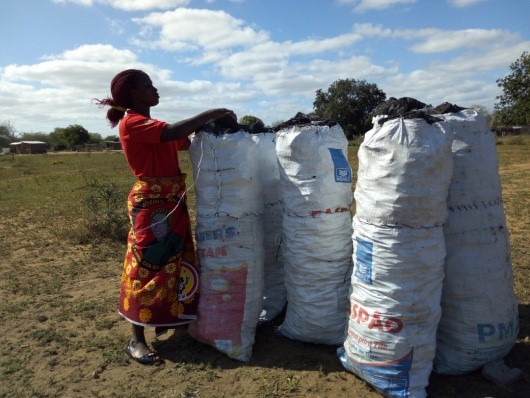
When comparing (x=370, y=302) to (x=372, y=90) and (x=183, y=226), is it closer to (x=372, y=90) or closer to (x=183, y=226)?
(x=183, y=226)

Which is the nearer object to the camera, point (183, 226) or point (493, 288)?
point (493, 288)

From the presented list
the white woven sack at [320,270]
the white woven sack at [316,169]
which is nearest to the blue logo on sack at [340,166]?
the white woven sack at [316,169]

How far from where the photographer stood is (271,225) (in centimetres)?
→ 333

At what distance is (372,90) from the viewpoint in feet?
139

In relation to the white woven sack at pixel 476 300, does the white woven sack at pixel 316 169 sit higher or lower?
higher

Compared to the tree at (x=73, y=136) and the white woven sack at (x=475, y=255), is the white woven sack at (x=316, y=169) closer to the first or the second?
the white woven sack at (x=475, y=255)

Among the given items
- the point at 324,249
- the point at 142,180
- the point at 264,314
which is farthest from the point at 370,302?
the point at 142,180

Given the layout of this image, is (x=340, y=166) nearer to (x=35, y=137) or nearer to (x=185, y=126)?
(x=185, y=126)

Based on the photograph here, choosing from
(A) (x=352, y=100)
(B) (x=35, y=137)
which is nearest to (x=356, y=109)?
(A) (x=352, y=100)

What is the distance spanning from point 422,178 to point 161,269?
1636mm

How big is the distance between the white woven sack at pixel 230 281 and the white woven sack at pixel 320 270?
241 mm

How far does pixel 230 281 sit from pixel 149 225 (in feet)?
1.98

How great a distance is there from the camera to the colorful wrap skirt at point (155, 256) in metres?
2.87

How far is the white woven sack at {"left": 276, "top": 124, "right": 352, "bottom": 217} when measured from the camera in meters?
2.71
